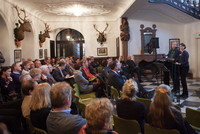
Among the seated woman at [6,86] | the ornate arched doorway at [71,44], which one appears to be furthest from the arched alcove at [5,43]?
the ornate arched doorway at [71,44]

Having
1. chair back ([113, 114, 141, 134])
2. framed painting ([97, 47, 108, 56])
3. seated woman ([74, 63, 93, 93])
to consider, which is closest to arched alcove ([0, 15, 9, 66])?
seated woman ([74, 63, 93, 93])

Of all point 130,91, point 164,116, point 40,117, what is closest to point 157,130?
point 164,116

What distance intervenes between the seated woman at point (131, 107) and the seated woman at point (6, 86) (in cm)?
267

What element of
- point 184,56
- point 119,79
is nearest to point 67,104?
point 119,79

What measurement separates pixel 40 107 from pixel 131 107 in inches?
45.0

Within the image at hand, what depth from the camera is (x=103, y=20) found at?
1294 cm

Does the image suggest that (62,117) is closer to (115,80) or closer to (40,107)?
(40,107)

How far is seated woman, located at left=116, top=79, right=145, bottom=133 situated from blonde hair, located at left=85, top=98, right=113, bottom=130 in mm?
918

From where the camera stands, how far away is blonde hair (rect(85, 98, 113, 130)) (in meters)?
1.56

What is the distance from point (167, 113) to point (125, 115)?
0.61 m

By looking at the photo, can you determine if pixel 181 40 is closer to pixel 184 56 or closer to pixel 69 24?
pixel 184 56

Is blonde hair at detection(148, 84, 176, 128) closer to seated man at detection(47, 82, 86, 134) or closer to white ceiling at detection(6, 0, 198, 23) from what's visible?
seated man at detection(47, 82, 86, 134)

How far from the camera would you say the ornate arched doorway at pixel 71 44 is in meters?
14.1

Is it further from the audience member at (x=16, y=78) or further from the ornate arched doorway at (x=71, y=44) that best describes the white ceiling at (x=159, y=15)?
the audience member at (x=16, y=78)
